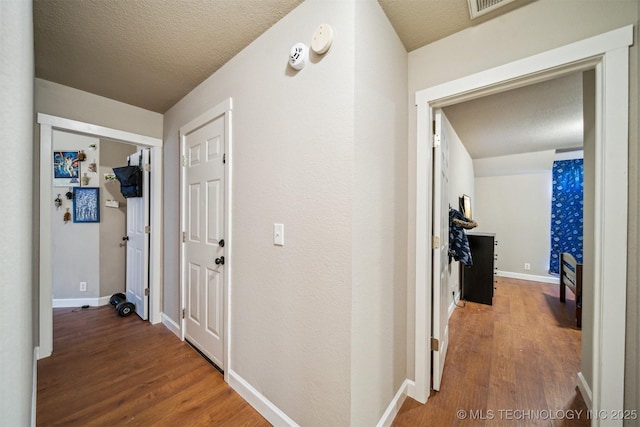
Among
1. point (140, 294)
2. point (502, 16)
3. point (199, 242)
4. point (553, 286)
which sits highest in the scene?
point (502, 16)

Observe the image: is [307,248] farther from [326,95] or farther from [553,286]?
[553,286]

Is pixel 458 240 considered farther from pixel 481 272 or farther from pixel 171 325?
pixel 171 325

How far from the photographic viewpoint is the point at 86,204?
3.21m

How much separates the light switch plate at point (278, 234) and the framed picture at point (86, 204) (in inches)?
127

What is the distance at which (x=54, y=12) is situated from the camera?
1.39 meters

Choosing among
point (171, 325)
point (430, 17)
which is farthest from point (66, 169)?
point (430, 17)

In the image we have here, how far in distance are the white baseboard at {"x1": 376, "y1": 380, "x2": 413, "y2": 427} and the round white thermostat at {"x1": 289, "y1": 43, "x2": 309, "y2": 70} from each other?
2028mm

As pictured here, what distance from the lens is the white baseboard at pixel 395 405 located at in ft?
4.59

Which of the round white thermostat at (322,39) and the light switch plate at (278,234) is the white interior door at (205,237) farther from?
the round white thermostat at (322,39)

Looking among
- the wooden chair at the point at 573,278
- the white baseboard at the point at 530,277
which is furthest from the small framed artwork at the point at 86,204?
the white baseboard at the point at 530,277

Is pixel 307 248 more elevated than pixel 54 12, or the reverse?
pixel 54 12

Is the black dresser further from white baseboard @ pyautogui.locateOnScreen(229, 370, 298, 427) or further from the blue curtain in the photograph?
white baseboard @ pyautogui.locateOnScreen(229, 370, 298, 427)

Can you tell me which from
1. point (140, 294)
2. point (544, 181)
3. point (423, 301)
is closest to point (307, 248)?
point (423, 301)

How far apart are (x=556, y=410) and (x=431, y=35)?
2.56 m
